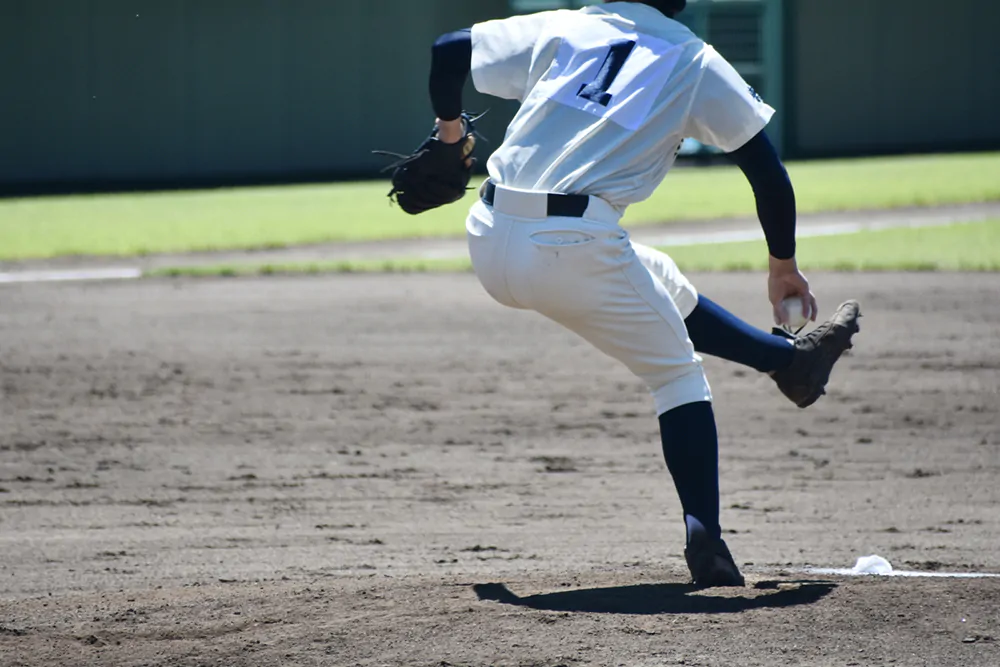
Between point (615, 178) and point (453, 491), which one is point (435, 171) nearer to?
point (615, 178)

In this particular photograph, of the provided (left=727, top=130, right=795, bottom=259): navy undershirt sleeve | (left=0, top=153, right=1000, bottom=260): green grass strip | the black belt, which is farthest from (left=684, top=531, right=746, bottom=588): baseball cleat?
(left=0, top=153, right=1000, bottom=260): green grass strip

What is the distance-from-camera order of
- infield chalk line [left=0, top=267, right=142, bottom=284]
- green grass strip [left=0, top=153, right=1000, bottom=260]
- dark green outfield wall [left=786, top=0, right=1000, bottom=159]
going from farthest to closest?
dark green outfield wall [left=786, top=0, right=1000, bottom=159] < green grass strip [left=0, top=153, right=1000, bottom=260] < infield chalk line [left=0, top=267, right=142, bottom=284]

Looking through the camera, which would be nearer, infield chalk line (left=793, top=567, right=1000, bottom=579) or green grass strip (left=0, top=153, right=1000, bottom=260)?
infield chalk line (left=793, top=567, right=1000, bottom=579)

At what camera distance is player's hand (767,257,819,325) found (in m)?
3.60

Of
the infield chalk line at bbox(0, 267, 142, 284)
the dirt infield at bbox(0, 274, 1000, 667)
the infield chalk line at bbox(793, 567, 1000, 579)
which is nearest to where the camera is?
the dirt infield at bbox(0, 274, 1000, 667)

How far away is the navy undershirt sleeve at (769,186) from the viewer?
3438 millimetres

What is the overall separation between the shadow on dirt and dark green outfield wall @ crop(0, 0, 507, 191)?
17639mm

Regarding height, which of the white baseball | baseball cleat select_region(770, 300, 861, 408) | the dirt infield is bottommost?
the dirt infield

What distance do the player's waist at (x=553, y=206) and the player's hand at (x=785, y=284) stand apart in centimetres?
48

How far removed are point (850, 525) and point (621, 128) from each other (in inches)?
79.5

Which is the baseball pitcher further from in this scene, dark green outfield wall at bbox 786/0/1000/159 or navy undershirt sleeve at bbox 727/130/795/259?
Answer: dark green outfield wall at bbox 786/0/1000/159

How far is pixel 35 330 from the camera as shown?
28.3 ft

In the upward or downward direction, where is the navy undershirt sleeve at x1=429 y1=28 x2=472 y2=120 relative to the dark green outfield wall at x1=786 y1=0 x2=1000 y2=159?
upward

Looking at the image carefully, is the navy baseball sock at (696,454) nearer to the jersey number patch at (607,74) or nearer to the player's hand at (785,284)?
the player's hand at (785,284)
